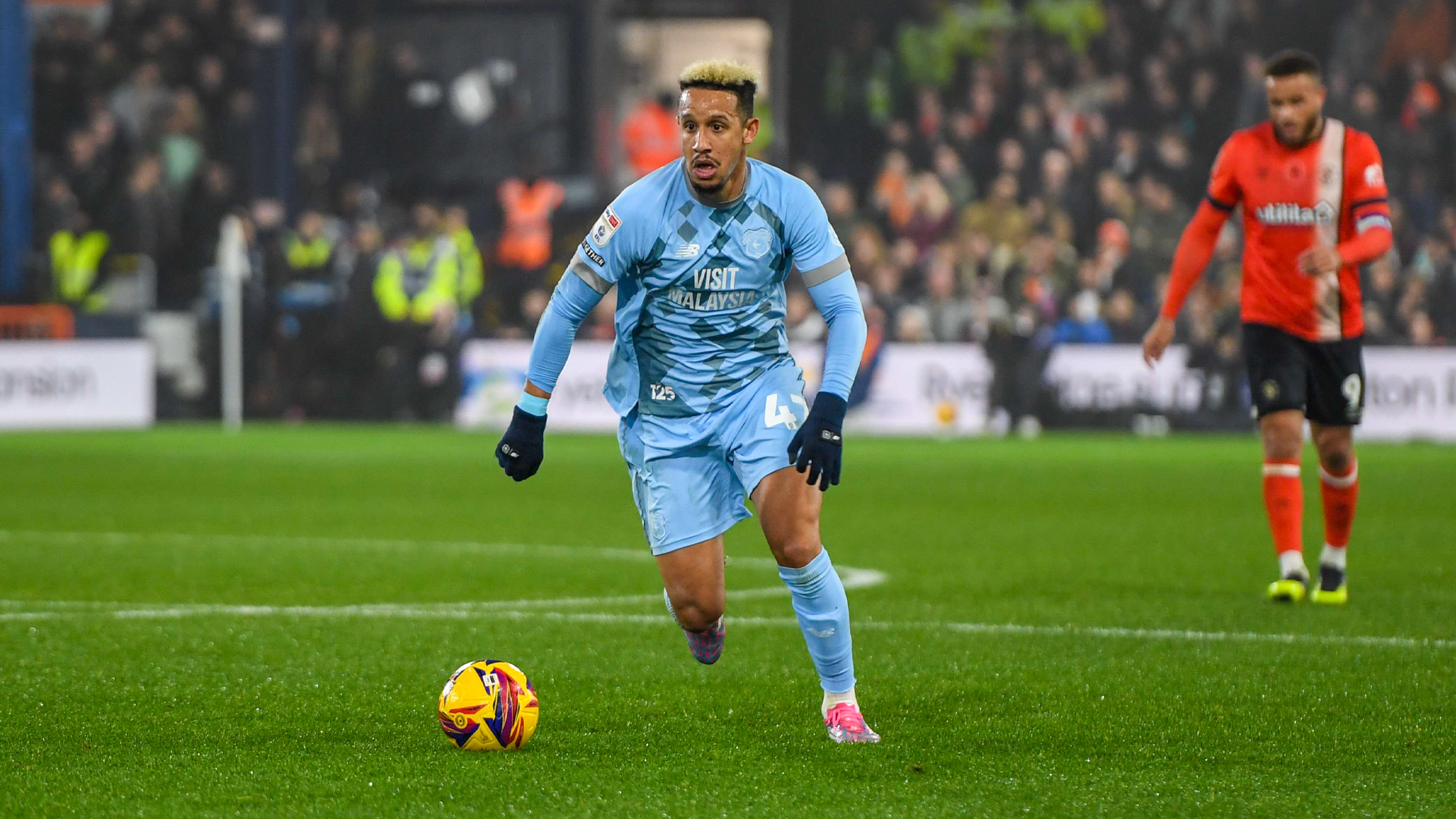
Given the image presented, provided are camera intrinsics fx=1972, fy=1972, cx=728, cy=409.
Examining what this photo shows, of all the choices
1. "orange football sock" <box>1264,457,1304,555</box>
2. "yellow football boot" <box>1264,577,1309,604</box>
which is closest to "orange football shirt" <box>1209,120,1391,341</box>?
"orange football sock" <box>1264,457,1304,555</box>

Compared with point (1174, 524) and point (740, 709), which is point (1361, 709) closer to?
point (740, 709)

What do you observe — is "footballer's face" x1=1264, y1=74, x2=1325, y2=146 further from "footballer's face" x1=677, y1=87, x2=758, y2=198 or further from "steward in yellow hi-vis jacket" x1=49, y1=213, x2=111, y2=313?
"steward in yellow hi-vis jacket" x1=49, y1=213, x2=111, y2=313

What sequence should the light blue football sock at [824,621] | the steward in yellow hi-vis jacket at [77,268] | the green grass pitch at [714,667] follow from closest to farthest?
the green grass pitch at [714,667] < the light blue football sock at [824,621] < the steward in yellow hi-vis jacket at [77,268]

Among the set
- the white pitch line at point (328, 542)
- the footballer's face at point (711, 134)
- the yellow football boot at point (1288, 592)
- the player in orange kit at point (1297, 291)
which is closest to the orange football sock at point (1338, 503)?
the player in orange kit at point (1297, 291)

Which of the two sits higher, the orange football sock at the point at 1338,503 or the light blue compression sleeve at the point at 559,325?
the light blue compression sleeve at the point at 559,325

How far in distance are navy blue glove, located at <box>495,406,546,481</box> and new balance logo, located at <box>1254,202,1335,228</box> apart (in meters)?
4.05

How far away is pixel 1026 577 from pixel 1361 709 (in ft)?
11.3

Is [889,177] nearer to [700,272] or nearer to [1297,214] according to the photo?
[1297,214]

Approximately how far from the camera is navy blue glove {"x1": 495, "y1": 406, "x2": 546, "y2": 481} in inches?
213

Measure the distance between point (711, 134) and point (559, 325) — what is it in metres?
0.67

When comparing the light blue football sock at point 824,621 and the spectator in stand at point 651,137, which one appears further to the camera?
the spectator in stand at point 651,137

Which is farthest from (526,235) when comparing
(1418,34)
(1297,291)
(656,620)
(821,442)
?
(821,442)

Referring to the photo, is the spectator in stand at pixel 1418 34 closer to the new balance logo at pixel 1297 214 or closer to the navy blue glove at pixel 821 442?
the new balance logo at pixel 1297 214

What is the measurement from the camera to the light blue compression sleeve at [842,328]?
5297 mm
